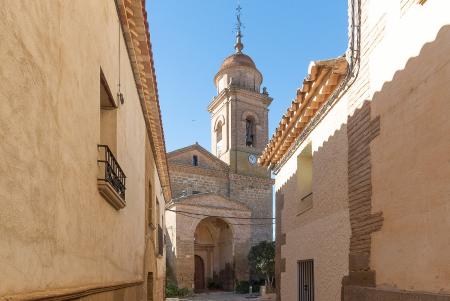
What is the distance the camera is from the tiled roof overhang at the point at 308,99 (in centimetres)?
554

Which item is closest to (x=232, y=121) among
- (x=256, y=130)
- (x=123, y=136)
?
(x=256, y=130)

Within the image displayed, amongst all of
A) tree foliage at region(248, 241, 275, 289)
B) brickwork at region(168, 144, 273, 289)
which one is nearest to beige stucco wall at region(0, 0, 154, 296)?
brickwork at region(168, 144, 273, 289)

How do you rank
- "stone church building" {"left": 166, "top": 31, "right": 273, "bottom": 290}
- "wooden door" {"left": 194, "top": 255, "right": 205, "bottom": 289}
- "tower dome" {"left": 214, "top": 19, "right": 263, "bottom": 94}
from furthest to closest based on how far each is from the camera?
"tower dome" {"left": 214, "top": 19, "right": 263, "bottom": 94} → "wooden door" {"left": 194, "top": 255, "right": 205, "bottom": 289} → "stone church building" {"left": 166, "top": 31, "right": 273, "bottom": 290}

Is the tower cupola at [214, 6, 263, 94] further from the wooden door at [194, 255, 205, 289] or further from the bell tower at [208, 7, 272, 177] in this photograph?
the wooden door at [194, 255, 205, 289]

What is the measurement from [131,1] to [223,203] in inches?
824

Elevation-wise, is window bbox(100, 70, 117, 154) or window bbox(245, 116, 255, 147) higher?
window bbox(245, 116, 255, 147)

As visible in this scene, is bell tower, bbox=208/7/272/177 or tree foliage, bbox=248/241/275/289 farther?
bell tower, bbox=208/7/272/177

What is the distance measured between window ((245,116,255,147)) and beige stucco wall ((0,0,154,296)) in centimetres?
2544

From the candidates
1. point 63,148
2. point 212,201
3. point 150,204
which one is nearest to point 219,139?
point 212,201

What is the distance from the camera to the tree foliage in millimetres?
23797

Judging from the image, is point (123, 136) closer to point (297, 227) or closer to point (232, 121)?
point (297, 227)

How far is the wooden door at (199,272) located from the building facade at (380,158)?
69.8 ft

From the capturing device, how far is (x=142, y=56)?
20.2 ft

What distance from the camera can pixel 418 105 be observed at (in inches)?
143
